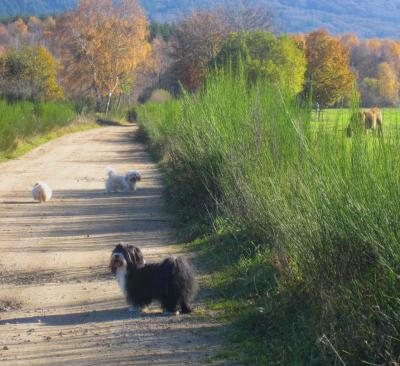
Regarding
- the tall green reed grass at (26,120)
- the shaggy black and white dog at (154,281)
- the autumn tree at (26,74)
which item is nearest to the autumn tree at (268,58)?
the shaggy black and white dog at (154,281)

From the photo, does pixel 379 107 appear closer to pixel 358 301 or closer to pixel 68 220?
pixel 358 301

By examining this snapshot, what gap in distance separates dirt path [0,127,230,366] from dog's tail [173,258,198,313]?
7.4 inches

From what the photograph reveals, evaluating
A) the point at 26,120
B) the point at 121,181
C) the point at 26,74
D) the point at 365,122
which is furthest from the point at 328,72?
the point at 26,74

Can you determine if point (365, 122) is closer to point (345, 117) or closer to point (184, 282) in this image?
point (345, 117)

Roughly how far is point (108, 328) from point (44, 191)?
8.72 m

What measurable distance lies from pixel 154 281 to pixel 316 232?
2.31m

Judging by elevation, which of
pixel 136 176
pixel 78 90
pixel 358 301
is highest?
pixel 358 301

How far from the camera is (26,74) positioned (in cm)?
4994

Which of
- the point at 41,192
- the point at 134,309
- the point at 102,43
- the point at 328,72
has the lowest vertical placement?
the point at 102,43

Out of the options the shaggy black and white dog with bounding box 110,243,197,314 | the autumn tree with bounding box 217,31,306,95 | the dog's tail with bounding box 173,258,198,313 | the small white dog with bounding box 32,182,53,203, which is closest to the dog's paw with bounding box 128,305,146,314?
the shaggy black and white dog with bounding box 110,243,197,314

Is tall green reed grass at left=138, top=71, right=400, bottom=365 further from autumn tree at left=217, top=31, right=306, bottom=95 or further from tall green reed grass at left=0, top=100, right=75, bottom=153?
tall green reed grass at left=0, top=100, right=75, bottom=153

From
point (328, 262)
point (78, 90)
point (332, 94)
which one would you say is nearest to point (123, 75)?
point (78, 90)

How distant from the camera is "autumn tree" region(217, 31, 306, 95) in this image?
547 inches

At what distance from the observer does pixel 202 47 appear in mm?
23500
